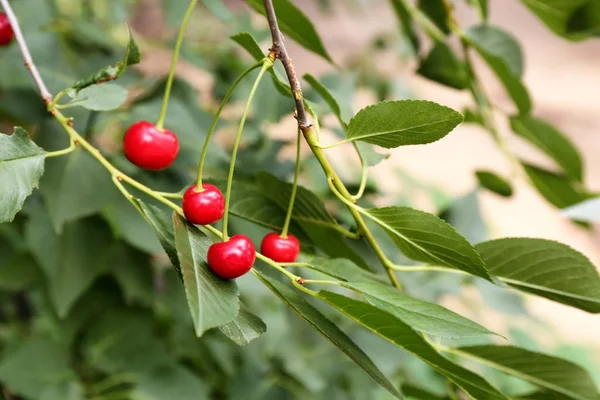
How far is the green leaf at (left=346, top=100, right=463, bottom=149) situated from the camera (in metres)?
0.28

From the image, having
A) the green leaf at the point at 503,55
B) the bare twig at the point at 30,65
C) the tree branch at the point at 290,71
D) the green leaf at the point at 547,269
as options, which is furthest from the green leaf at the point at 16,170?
the green leaf at the point at 503,55

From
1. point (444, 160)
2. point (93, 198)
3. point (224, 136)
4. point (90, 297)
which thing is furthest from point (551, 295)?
point (444, 160)

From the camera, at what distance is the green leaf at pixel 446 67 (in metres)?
0.58

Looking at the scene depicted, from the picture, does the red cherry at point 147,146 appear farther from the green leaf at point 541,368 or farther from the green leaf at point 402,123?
the green leaf at point 541,368

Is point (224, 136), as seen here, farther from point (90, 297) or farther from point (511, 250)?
point (511, 250)

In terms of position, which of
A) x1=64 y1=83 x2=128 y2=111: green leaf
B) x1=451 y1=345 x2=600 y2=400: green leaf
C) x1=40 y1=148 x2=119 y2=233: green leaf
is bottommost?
x1=40 y1=148 x2=119 y2=233: green leaf

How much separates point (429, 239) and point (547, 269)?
88 mm

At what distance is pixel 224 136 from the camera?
124cm

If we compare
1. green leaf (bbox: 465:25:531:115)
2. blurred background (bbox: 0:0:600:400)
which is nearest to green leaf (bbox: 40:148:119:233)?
blurred background (bbox: 0:0:600:400)

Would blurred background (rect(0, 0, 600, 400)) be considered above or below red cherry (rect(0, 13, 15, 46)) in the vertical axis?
below

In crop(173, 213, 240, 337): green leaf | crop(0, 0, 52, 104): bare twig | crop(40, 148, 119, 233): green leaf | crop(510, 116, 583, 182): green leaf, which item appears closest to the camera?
crop(173, 213, 240, 337): green leaf

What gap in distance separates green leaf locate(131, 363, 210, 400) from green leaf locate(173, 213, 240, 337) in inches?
15.9

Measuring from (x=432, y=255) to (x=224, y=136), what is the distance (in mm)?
960

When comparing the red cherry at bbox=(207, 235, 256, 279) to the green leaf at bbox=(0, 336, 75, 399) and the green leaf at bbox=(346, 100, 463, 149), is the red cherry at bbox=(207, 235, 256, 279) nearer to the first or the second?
the green leaf at bbox=(346, 100, 463, 149)
